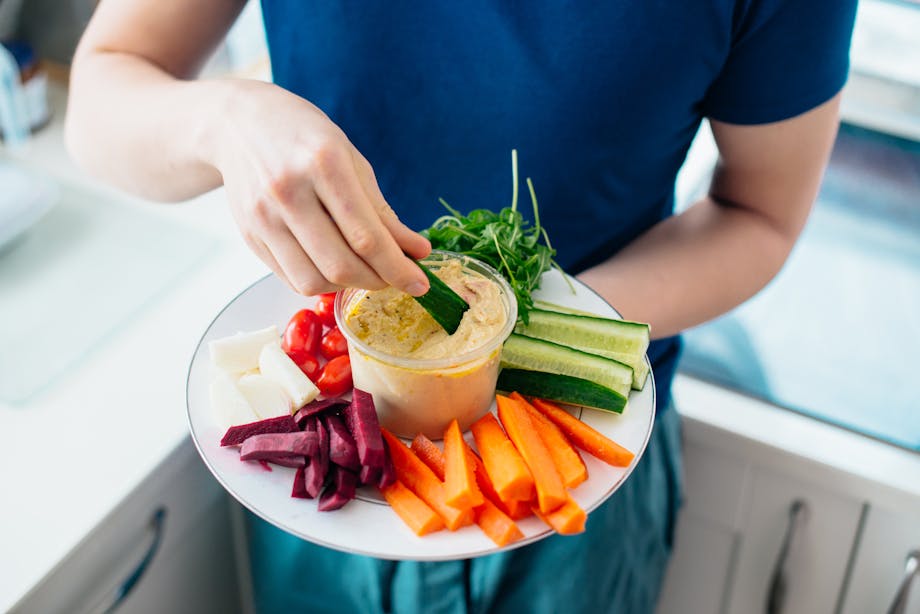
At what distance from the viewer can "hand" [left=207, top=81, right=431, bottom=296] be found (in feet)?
2.08

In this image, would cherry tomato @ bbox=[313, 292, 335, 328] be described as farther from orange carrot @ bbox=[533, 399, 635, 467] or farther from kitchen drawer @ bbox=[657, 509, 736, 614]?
kitchen drawer @ bbox=[657, 509, 736, 614]

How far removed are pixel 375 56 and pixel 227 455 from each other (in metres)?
0.45

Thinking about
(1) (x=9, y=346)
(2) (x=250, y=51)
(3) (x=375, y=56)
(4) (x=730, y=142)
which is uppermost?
(3) (x=375, y=56)

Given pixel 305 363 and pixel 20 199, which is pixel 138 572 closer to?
pixel 305 363

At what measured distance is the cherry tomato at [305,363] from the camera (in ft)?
2.76

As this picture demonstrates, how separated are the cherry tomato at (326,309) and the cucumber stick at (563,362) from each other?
18cm

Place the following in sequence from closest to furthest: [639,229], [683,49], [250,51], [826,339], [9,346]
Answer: [683,49] → [639,229] → [9,346] → [826,339] → [250,51]

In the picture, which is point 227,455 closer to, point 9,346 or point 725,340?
point 9,346

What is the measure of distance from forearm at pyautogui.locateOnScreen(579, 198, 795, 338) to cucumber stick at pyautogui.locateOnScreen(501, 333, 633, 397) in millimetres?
145

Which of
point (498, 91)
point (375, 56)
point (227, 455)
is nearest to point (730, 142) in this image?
point (498, 91)

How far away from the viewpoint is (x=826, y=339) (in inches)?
53.3

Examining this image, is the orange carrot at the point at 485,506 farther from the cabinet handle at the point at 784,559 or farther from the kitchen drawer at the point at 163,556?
the cabinet handle at the point at 784,559

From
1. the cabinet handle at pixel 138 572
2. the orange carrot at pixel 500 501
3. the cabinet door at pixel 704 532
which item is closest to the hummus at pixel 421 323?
the orange carrot at pixel 500 501

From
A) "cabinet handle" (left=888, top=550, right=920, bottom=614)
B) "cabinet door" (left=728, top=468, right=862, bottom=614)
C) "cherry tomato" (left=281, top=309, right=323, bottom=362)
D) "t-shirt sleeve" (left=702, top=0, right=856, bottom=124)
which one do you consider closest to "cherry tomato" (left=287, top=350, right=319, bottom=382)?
"cherry tomato" (left=281, top=309, right=323, bottom=362)
